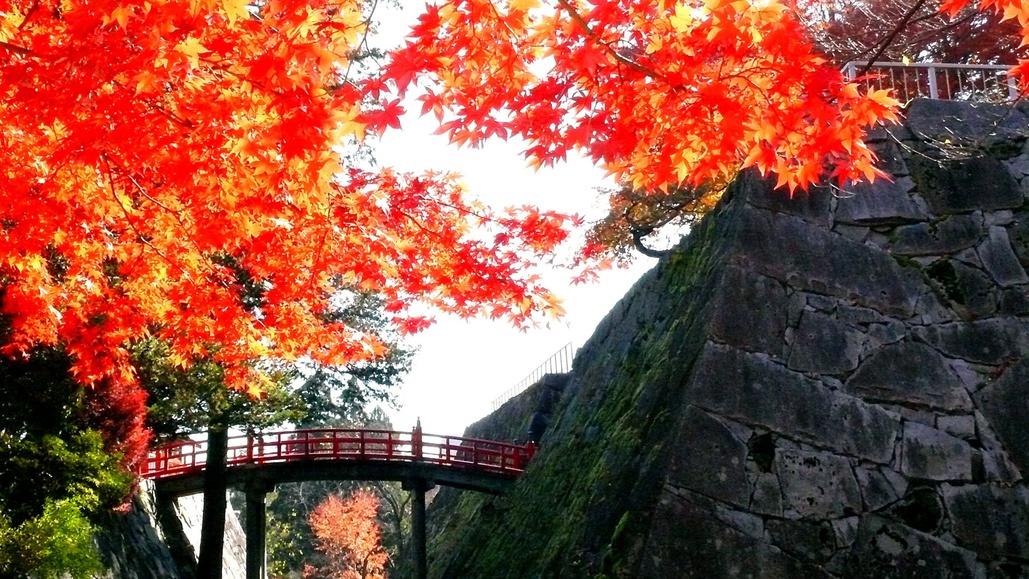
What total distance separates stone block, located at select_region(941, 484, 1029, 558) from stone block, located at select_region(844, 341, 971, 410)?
2.34ft

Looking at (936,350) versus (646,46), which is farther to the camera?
(936,350)

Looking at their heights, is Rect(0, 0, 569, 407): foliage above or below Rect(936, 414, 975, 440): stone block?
above

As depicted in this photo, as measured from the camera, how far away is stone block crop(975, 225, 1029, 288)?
7.80 meters

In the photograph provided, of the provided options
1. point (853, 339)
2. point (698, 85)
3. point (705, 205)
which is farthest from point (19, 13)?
point (705, 205)

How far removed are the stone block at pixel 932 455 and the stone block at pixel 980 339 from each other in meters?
0.77

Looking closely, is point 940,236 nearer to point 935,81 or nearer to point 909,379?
point 909,379

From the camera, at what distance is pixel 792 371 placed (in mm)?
7285

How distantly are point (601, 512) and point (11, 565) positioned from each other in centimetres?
686

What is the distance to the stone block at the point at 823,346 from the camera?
289 inches

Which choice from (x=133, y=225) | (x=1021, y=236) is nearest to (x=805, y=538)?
(x=1021, y=236)

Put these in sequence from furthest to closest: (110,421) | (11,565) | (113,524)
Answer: (113,524)
(110,421)
(11,565)

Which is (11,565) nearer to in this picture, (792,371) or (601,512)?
(601,512)

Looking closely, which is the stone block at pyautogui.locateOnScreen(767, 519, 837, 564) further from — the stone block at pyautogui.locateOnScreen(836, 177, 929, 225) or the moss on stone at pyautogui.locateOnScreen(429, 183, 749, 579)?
Result: the stone block at pyautogui.locateOnScreen(836, 177, 929, 225)

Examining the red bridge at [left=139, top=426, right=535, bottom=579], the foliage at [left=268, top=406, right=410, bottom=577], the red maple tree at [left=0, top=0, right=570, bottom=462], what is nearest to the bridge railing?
the red bridge at [left=139, top=426, right=535, bottom=579]
